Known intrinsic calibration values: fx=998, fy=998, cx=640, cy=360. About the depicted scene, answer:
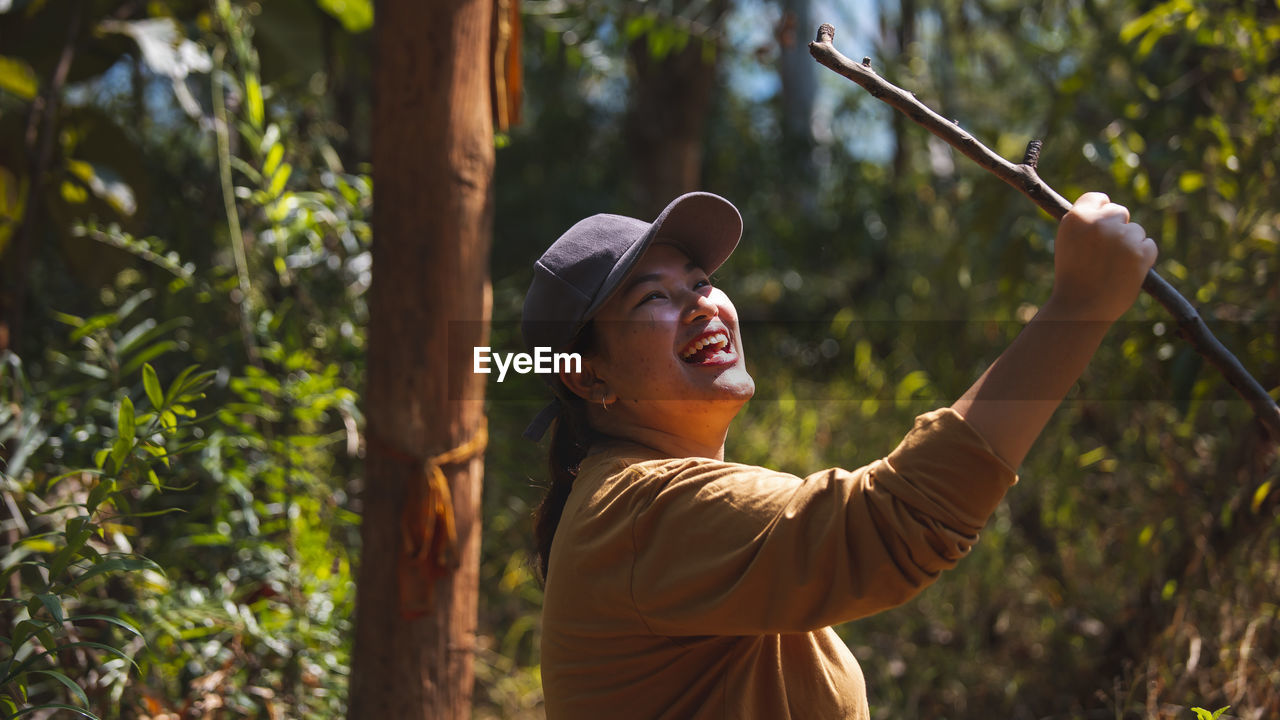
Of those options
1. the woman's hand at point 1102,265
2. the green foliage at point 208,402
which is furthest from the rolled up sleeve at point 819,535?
the green foliage at point 208,402

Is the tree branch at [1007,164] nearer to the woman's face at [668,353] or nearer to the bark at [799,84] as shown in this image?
the woman's face at [668,353]

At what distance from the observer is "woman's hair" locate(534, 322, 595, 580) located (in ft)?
5.32

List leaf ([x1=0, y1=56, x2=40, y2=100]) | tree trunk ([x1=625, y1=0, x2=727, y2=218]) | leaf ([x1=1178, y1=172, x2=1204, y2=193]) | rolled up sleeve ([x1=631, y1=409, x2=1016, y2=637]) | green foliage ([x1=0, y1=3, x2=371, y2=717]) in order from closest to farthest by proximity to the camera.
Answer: rolled up sleeve ([x1=631, y1=409, x2=1016, y2=637]) → green foliage ([x1=0, y1=3, x2=371, y2=717]) → leaf ([x1=1178, y1=172, x2=1204, y2=193]) → leaf ([x1=0, y1=56, x2=40, y2=100]) → tree trunk ([x1=625, y1=0, x2=727, y2=218])

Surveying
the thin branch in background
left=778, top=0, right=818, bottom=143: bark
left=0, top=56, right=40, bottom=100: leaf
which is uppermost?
left=778, top=0, right=818, bottom=143: bark

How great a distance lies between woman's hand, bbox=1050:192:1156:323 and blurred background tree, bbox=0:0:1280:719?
1498 mm

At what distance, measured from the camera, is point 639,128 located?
6.23 metres

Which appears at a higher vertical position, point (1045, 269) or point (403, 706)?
point (1045, 269)

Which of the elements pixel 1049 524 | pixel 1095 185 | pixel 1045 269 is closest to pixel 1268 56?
pixel 1095 185

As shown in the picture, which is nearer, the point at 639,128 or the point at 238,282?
the point at 238,282

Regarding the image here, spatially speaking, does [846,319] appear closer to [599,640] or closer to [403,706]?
[403,706]

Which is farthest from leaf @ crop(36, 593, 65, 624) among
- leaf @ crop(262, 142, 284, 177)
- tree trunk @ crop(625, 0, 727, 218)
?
tree trunk @ crop(625, 0, 727, 218)

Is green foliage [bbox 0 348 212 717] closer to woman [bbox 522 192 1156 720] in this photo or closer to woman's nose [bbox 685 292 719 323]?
woman [bbox 522 192 1156 720]

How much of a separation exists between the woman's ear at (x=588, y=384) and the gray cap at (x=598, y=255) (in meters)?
0.05

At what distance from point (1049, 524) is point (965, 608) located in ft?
2.08
